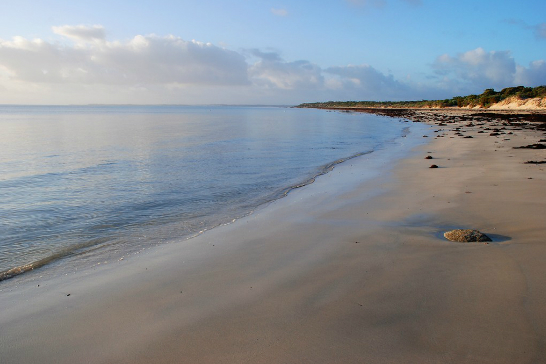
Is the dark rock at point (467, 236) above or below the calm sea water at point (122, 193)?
above

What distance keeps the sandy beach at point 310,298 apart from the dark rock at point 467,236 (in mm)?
165

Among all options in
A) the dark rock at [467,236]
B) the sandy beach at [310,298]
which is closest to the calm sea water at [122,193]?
the sandy beach at [310,298]

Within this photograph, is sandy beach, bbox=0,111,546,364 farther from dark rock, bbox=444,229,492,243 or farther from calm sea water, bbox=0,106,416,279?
calm sea water, bbox=0,106,416,279

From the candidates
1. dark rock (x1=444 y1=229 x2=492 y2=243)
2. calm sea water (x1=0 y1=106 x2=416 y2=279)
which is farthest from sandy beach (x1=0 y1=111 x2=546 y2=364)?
calm sea water (x1=0 y1=106 x2=416 y2=279)

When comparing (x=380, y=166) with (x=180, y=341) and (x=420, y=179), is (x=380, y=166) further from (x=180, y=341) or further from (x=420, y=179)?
(x=180, y=341)

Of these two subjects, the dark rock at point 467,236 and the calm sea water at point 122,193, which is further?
the calm sea water at point 122,193

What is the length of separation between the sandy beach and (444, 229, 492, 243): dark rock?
16 cm

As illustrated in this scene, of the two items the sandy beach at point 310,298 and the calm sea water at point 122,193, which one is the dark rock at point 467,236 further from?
the calm sea water at point 122,193

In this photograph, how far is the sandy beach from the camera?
3.16 meters

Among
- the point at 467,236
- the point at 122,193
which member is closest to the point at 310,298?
the point at 467,236

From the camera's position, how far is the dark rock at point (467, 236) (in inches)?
224

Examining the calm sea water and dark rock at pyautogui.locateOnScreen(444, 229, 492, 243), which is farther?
the calm sea water

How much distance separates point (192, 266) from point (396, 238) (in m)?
3.39

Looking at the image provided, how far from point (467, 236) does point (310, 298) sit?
323 cm
